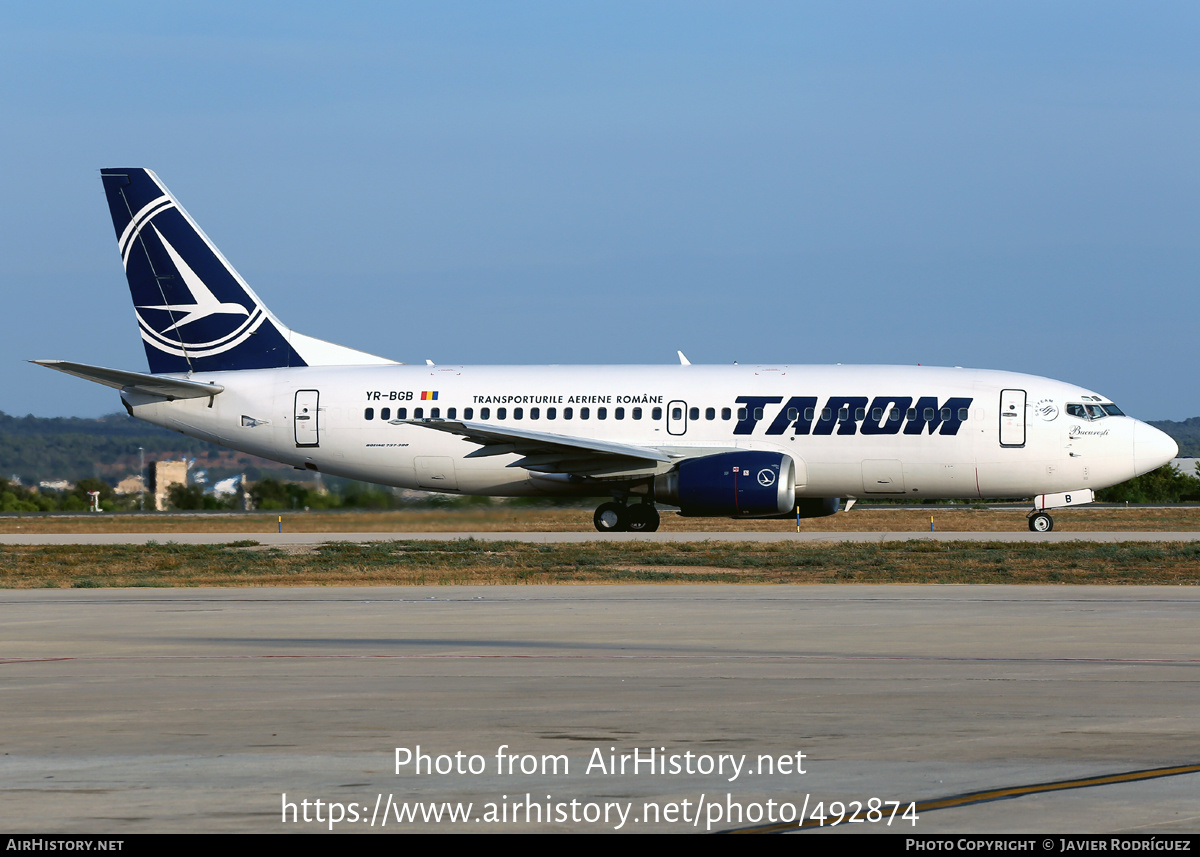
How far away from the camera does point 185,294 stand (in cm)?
4006

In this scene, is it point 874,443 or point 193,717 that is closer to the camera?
point 193,717

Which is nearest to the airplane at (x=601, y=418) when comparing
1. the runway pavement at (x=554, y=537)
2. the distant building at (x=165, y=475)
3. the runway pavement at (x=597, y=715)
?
the runway pavement at (x=554, y=537)

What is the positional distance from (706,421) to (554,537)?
5040mm

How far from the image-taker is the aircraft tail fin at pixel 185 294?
40.0 metres

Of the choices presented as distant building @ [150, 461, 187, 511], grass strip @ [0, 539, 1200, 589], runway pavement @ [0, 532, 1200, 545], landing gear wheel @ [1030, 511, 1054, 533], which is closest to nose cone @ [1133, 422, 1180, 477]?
runway pavement @ [0, 532, 1200, 545]

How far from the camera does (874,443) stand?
35.9 m

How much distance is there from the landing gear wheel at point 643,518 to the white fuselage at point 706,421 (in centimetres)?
128

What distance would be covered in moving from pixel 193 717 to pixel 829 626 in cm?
859

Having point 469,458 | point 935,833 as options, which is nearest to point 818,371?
point 469,458

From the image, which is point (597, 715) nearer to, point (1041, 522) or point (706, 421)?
point (706, 421)

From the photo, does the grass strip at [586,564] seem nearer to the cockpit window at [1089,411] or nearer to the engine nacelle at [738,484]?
the engine nacelle at [738,484]

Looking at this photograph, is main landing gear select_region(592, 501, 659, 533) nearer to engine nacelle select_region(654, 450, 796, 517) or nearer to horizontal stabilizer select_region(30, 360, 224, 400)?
engine nacelle select_region(654, 450, 796, 517)

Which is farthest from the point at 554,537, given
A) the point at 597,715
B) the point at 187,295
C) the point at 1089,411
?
the point at 597,715

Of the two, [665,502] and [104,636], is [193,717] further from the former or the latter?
[665,502]
